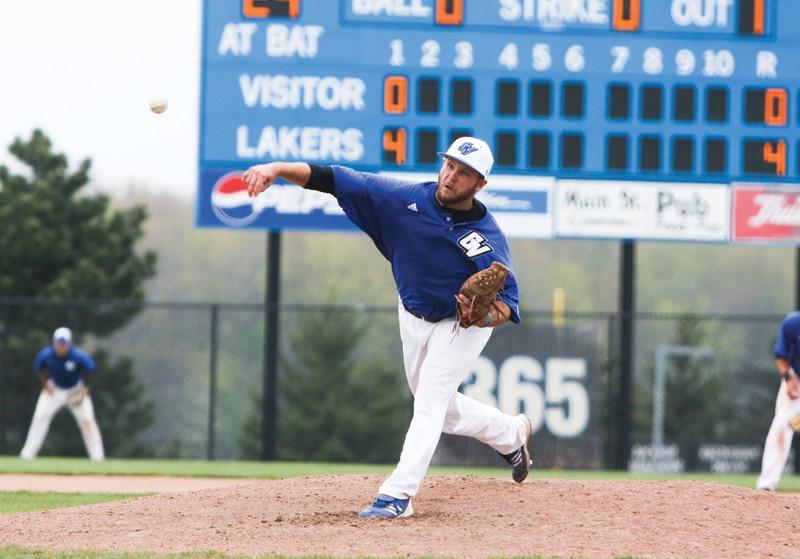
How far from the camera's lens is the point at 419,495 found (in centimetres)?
704

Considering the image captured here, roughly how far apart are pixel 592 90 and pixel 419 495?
9410mm

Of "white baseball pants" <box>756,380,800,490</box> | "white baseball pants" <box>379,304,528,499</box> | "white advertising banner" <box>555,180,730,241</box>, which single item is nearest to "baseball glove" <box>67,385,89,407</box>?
"white advertising banner" <box>555,180,730,241</box>

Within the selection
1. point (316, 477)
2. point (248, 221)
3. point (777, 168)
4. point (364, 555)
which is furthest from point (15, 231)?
point (364, 555)

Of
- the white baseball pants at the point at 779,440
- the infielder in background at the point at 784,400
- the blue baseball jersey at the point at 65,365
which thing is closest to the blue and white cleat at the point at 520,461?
the infielder in background at the point at 784,400

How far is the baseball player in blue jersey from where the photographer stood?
252 inches

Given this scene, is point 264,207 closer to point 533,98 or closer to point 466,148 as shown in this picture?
point 533,98

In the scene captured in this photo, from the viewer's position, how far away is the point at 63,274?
942 inches

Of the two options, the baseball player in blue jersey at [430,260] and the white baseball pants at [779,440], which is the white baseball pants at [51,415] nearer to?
the white baseball pants at [779,440]

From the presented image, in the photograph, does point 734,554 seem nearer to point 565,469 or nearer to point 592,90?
point 592,90

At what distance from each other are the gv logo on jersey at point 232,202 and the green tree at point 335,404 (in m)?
9.65

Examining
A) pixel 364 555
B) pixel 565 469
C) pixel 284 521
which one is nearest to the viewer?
pixel 364 555

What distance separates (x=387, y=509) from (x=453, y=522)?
0.31 metres

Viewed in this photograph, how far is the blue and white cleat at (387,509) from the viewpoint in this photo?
20.8 feet

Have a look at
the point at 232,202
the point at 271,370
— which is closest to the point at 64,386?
the point at 271,370
